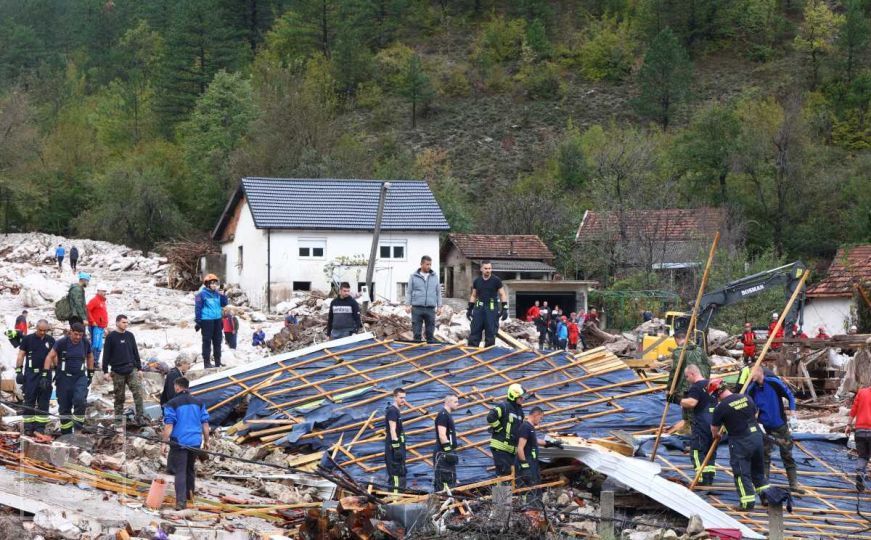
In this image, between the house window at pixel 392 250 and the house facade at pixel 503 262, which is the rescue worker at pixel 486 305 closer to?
the house window at pixel 392 250

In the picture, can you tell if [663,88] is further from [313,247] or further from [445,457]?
[445,457]

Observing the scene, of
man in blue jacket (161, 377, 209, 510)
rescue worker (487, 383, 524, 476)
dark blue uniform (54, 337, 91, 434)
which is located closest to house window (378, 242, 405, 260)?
dark blue uniform (54, 337, 91, 434)

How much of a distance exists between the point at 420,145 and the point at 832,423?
6602 cm

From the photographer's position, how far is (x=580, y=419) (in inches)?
727

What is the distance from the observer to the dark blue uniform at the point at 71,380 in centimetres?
1639

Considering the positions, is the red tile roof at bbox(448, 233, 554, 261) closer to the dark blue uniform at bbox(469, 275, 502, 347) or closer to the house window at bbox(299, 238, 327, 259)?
the house window at bbox(299, 238, 327, 259)

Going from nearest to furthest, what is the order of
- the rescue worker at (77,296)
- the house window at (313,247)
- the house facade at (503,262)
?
the rescue worker at (77,296)
the house window at (313,247)
the house facade at (503,262)

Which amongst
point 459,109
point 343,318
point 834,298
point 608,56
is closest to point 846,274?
point 834,298

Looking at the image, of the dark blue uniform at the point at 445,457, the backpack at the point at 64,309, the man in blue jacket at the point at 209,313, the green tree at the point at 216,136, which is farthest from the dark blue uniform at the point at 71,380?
the green tree at the point at 216,136

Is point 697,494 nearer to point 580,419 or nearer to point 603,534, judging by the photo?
point 603,534

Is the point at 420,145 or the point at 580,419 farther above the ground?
the point at 420,145

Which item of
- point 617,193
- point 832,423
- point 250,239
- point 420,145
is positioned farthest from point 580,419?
point 420,145

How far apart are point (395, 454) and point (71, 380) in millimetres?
4564

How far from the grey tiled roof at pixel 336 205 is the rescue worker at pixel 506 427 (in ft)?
95.9
